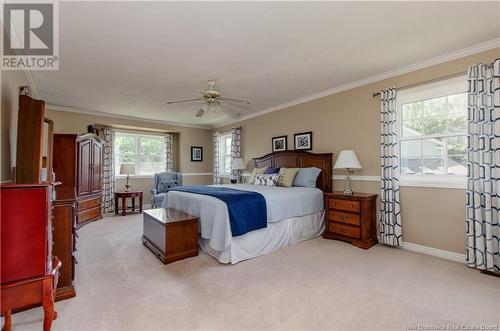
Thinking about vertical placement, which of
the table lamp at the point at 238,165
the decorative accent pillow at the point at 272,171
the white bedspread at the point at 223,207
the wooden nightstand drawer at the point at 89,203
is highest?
Answer: the table lamp at the point at 238,165

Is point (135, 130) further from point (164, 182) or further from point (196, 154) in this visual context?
point (196, 154)

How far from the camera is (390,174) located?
3.48m

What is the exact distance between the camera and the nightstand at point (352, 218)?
137 inches

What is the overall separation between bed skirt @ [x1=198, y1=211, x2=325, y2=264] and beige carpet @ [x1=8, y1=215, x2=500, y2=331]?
13 centimetres

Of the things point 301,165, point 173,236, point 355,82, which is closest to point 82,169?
point 173,236

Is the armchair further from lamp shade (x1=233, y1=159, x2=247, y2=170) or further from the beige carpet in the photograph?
the beige carpet

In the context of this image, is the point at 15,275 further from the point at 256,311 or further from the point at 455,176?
the point at 455,176

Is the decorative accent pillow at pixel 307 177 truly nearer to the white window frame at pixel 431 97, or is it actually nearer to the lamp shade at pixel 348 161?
the lamp shade at pixel 348 161

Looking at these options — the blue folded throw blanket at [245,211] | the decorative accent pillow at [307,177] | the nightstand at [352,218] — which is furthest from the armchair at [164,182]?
the nightstand at [352,218]

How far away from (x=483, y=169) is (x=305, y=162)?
2561mm

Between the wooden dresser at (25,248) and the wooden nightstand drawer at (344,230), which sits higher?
the wooden dresser at (25,248)

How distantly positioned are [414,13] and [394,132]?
1683 millimetres

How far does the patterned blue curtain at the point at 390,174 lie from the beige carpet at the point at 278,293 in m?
0.29

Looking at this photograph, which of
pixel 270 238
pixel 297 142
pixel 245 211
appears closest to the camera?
pixel 245 211
